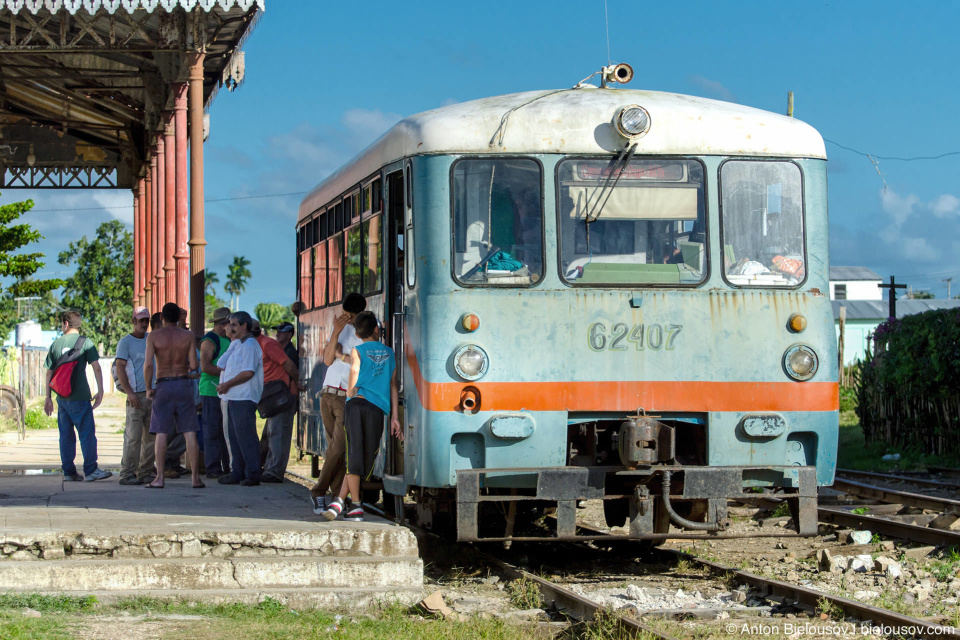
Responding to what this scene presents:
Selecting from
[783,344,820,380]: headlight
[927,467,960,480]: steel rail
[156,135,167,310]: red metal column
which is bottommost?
[927,467,960,480]: steel rail

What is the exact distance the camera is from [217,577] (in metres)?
7.54

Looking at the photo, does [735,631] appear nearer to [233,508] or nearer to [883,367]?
[233,508]

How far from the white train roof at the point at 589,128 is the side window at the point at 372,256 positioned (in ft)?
2.52

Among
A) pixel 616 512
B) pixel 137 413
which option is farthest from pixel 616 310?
pixel 137 413

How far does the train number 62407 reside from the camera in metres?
8.09

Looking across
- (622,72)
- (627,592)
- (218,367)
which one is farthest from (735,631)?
(218,367)

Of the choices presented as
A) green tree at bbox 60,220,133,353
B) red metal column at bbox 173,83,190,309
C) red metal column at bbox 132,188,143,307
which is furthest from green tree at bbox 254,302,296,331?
red metal column at bbox 173,83,190,309

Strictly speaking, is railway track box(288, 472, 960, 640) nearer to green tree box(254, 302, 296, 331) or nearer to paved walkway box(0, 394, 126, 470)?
paved walkway box(0, 394, 126, 470)

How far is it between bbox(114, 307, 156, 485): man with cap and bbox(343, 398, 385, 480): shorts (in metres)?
4.00

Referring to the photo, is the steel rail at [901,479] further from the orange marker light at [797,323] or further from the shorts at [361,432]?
the shorts at [361,432]

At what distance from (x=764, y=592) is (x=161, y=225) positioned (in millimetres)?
18956

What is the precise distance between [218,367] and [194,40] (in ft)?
23.7

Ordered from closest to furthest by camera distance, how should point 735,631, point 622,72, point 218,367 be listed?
point 735,631
point 622,72
point 218,367

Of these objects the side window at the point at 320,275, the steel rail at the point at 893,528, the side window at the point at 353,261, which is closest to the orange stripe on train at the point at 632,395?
the side window at the point at 353,261
